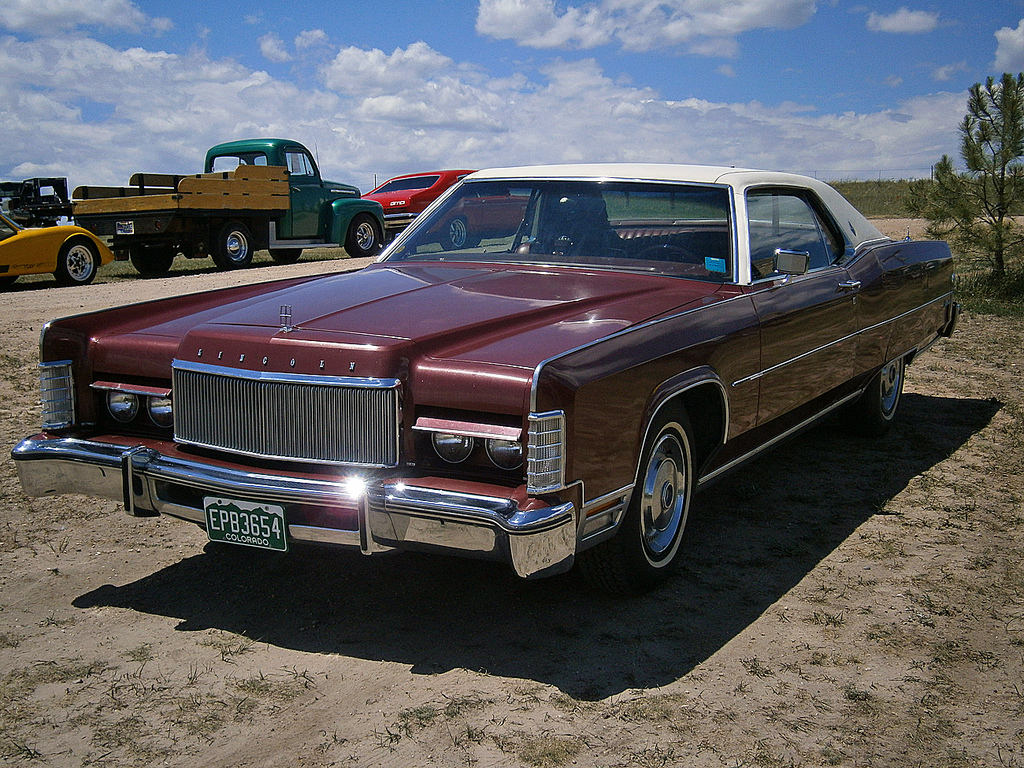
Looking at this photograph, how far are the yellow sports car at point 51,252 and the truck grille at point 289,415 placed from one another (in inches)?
461

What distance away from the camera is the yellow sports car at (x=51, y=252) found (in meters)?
13.6

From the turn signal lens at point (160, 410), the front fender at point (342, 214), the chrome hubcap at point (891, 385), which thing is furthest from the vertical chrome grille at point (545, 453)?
the front fender at point (342, 214)

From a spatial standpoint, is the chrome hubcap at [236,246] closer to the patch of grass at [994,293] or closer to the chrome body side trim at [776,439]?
the patch of grass at [994,293]

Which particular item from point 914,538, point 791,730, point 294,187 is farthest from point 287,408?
point 294,187

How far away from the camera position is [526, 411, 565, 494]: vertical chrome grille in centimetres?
295

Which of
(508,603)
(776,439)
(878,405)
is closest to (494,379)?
(508,603)

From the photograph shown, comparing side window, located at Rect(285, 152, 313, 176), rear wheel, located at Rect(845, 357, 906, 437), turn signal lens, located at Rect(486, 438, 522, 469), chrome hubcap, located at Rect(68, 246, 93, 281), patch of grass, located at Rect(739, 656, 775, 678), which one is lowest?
patch of grass, located at Rect(739, 656, 775, 678)

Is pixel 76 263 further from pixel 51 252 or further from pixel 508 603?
pixel 508 603

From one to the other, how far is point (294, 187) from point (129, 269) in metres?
3.34

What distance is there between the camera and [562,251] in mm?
4590

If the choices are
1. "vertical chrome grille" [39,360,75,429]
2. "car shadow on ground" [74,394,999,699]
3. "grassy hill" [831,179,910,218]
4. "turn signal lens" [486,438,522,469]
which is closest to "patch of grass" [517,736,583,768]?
"car shadow on ground" [74,394,999,699]

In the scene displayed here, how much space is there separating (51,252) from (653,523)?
41.1 feet

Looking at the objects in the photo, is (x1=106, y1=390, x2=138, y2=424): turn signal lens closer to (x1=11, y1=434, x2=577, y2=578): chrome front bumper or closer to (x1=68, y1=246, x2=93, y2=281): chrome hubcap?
(x1=11, y1=434, x2=577, y2=578): chrome front bumper

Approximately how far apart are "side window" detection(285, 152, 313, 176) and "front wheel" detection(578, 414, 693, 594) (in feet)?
49.0
